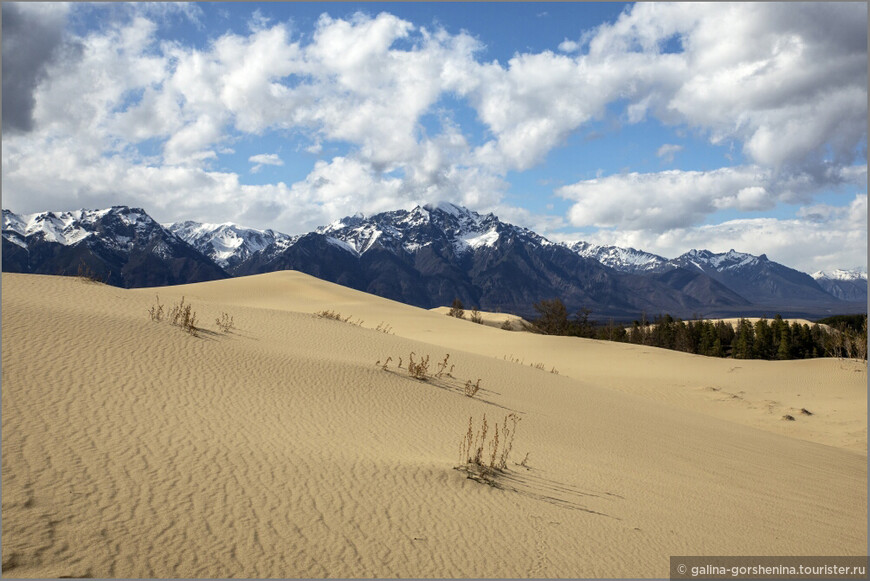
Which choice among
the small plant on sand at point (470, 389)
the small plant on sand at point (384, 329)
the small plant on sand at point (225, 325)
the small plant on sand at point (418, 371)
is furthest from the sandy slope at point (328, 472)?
the small plant on sand at point (384, 329)

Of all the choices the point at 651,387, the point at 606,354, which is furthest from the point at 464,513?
the point at 606,354

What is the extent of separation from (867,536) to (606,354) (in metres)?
23.4

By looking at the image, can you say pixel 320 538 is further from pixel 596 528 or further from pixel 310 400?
pixel 310 400

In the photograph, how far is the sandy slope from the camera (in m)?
4.61

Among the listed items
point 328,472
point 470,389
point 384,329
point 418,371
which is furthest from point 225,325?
point 384,329

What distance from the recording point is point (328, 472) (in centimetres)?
624

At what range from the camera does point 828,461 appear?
11.7 m

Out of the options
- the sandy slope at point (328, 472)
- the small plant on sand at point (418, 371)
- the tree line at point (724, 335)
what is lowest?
the sandy slope at point (328, 472)

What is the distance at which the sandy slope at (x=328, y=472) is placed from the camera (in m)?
4.61

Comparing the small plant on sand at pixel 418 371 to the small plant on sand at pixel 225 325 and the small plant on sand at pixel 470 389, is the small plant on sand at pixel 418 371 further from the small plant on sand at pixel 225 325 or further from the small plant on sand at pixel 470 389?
the small plant on sand at pixel 225 325

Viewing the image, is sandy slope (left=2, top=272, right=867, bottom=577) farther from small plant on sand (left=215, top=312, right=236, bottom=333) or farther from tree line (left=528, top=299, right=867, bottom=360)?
tree line (left=528, top=299, right=867, bottom=360)

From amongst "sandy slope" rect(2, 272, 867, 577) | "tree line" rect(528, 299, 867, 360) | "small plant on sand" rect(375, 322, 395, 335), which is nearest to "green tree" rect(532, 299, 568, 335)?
"tree line" rect(528, 299, 867, 360)

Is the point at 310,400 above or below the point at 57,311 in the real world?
below

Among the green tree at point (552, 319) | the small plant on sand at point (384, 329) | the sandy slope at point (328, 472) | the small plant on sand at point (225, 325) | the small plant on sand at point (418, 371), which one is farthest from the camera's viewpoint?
the green tree at point (552, 319)
